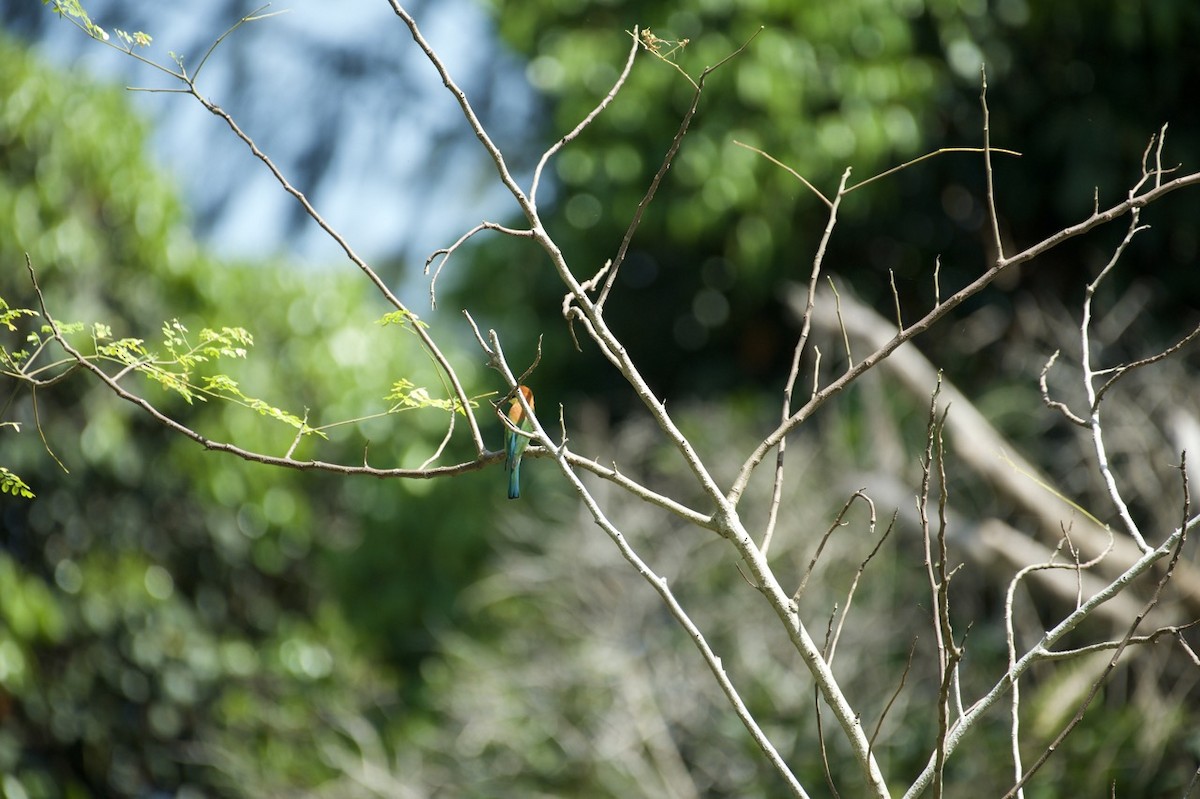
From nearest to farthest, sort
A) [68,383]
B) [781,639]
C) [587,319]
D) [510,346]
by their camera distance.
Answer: [587,319]
[781,639]
[68,383]
[510,346]

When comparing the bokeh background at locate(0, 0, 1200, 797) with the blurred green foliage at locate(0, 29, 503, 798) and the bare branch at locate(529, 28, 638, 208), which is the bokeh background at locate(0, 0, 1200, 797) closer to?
the blurred green foliage at locate(0, 29, 503, 798)

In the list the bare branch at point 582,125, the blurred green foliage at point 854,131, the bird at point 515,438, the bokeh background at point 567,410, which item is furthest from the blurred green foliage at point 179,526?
the bare branch at point 582,125

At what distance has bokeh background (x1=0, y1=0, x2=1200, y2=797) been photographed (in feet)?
15.1

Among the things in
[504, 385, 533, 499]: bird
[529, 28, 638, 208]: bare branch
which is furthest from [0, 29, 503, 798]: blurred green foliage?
[529, 28, 638, 208]: bare branch

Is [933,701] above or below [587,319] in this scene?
below

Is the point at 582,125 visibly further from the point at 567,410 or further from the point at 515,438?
the point at 567,410

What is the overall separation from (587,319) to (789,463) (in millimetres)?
3668

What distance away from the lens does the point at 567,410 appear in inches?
249

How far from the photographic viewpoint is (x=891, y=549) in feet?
15.7

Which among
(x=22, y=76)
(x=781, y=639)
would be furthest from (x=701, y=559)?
(x=22, y=76)

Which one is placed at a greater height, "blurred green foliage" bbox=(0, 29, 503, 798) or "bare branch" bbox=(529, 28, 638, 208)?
"bare branch" bbox=(529, 28, 638, 208)

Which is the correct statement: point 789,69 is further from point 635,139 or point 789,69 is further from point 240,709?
point 240,709

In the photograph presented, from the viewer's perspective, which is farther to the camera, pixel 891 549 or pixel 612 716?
pixel 891 549

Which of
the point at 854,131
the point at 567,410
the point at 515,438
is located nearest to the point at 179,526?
the point at 567,410
